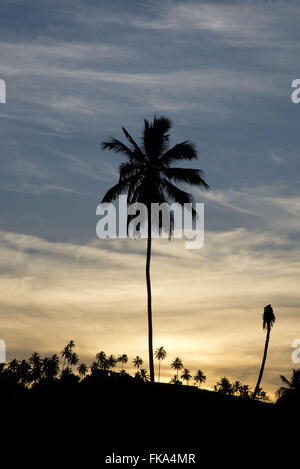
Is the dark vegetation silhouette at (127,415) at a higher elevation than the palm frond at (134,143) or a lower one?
lower

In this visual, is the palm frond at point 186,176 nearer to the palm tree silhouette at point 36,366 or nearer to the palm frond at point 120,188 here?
the palm frond at point 120,188

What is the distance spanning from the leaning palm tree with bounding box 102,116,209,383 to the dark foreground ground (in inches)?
362

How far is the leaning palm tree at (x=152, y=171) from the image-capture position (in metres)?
31.5

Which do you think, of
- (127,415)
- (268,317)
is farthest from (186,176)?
(268,317)

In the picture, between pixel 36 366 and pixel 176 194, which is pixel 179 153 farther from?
pixel 36 366

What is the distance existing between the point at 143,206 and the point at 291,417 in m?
15.7

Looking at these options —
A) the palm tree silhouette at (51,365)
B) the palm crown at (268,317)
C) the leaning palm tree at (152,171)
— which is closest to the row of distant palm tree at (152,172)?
the leaning palm tree at (152,171)

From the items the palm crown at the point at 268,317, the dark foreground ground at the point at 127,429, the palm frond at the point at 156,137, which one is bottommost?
the dark foreground ground at the point at 127,429

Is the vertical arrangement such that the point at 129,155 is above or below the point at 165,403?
above

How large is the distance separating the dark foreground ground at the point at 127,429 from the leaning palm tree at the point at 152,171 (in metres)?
9.20
